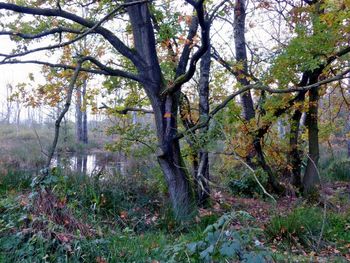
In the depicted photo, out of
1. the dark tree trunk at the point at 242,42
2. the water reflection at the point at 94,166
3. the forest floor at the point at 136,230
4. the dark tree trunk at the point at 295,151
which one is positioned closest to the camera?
the forest floor at the point at 136,230

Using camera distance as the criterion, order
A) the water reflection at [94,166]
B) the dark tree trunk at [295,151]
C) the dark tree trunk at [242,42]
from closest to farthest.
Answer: the water reflection at [94,166]
the dark tree trunk at [295,151]
the dark tree trunk at [242,42]

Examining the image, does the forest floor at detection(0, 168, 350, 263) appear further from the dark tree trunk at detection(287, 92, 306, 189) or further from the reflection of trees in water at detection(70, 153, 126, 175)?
the dark tree trunk at detection(287, 92, 306, 189)

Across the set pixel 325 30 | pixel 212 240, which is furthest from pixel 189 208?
pixel 325 30

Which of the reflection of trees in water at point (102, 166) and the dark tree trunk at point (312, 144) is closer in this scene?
the reflection of trees in water at point (102, 166)

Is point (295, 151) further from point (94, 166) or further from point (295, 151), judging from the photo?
point (94, 166)

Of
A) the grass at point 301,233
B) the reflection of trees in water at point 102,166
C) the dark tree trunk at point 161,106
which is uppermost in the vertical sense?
the dark tree trunk at point 161,106

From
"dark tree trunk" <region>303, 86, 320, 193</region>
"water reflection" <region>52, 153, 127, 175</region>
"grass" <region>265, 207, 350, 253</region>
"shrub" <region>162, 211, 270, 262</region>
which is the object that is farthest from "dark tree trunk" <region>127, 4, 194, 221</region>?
"dark tree trunk" <region>303, 86, 320, 193</region>

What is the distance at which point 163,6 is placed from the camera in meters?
9.34

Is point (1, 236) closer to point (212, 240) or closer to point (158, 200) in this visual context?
point (212, 240)

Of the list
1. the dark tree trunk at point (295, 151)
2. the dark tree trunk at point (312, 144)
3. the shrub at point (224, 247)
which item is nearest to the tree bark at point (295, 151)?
the dark tree trunk at point (295, 151)

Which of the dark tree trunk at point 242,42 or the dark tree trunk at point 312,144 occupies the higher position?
A: the dark tree trunk at point 242,42

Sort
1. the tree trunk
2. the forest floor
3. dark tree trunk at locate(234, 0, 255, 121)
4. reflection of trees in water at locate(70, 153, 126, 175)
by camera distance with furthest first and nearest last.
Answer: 1. dark tree trunk at locate(234, 0, 255, 121)
2. reflection of trees in water at locate(70, 153, 126, 175)
3. the tree trunk
4. the forest floor

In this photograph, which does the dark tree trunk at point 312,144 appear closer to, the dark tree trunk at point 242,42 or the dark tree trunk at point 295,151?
the dark tree trunk at point 295,151

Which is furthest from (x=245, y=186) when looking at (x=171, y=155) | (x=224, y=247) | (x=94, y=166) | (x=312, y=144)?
(x=224, y=247)
